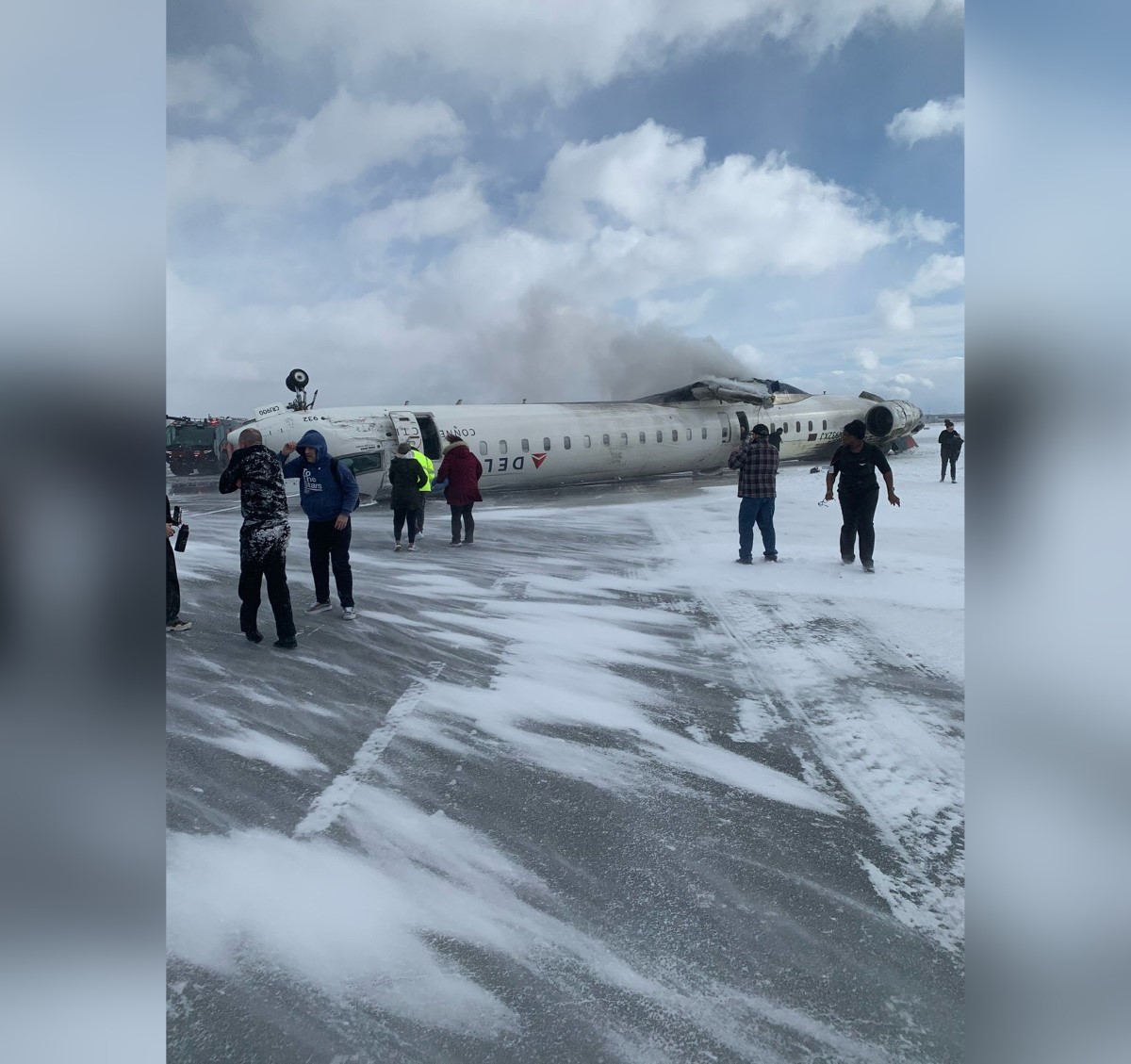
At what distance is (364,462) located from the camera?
13664 millimetres

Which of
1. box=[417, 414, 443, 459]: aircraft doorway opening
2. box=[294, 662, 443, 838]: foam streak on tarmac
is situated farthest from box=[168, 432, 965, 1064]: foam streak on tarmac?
box=[417, 414, 443, 459]: aircraft doorway opening

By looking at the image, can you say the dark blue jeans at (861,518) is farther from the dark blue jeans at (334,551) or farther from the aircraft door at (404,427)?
the aircraft door at (404,427)

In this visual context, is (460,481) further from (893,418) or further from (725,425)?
(893,418)

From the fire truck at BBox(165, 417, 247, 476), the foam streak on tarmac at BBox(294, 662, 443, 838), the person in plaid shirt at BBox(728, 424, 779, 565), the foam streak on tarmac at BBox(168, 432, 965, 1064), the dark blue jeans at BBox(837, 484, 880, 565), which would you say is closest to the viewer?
the foam streak on tarmac at BBox(168, 432, 965, 1064)

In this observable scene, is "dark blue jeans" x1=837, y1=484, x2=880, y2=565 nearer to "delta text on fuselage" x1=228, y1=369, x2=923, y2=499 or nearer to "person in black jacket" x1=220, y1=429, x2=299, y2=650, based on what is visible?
"delta text on fuselage" x1=228, y1=369, x2=923, y2=499

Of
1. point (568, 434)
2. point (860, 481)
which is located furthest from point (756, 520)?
point (568, 434)

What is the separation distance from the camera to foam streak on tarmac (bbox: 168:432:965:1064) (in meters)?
2.16

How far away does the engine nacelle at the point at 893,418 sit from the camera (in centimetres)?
2158

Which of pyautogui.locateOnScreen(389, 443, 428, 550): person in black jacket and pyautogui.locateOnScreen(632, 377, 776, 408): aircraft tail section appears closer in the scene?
pyautogui.locateOnScreen(389, 443, 428, 550): person in black jacket

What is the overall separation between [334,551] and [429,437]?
8.03 metres

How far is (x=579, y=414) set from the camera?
1590 cm

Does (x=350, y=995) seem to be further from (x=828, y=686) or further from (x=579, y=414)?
(x=579, y=414)

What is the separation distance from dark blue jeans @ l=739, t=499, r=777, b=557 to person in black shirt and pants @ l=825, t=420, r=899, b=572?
0.72 m
